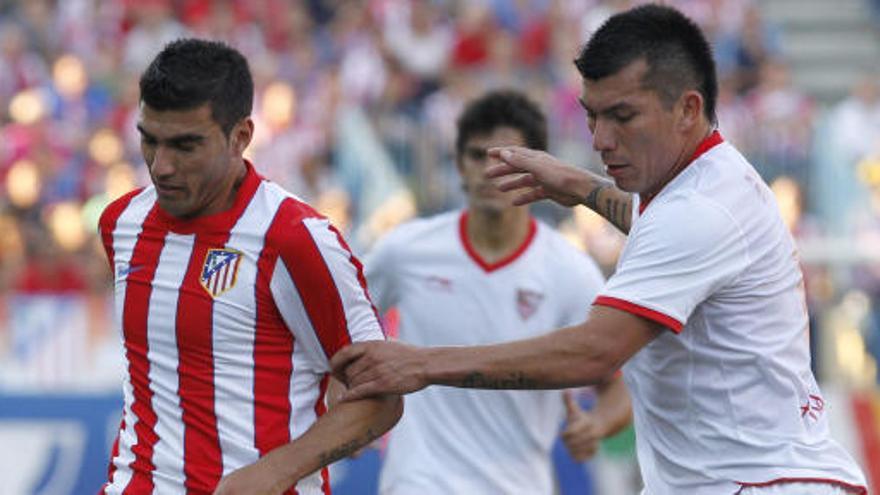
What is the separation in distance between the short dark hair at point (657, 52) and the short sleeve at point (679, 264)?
0.36 meters

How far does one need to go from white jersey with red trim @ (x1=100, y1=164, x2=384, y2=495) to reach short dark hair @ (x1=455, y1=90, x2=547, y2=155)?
2.42 metres

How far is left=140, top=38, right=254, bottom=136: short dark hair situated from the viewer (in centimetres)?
482

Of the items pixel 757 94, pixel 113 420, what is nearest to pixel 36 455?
pixel 113 420

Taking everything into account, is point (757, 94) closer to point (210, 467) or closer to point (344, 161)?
point (344, 161)

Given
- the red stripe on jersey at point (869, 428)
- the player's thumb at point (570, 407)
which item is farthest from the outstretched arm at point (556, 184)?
the red stripe on jersey at point (869, 428)

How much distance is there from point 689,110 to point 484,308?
2.37 meters

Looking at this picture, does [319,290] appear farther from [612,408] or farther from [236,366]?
[612,408]

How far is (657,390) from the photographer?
4.90 metres

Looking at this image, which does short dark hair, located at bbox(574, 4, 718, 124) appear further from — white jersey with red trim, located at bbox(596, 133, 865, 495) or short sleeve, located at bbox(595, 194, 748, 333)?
short sleeve, located at bbox(595, 194, 748, 333)

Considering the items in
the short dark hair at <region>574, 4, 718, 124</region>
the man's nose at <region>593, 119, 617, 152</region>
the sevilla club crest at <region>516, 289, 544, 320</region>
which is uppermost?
the short dark hair at <region>574, 4, 718, 124</region>

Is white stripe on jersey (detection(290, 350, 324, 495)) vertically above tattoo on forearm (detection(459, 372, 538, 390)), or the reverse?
tattoo on forearm (detection(459, 372, 538, 390))

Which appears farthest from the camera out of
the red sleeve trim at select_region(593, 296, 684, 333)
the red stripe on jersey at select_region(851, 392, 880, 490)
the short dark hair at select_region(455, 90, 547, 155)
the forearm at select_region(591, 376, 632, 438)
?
the red stripe on jersey at select_region(851, 392, 880, 490)

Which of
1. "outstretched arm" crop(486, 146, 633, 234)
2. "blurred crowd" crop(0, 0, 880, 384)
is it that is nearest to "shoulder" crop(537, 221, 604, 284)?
"outstretched arm" crop(486, 146, 633, 234)

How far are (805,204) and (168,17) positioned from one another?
22.8 feet
